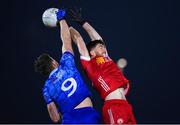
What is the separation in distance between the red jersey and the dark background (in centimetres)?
129

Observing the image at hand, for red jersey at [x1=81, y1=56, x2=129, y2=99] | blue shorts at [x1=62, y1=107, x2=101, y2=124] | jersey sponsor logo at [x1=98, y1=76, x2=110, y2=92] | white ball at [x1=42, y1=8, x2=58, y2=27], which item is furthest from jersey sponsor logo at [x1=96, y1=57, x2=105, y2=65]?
blue shorts at [x1=62, y1=107, x2=101, y2=124]

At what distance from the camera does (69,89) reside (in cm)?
340

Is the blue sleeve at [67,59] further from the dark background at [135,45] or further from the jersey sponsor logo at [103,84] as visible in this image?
the dark background at [135,45]

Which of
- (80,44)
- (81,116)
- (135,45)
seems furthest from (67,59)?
(135,45)

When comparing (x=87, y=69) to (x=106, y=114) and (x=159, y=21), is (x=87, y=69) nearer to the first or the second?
(x=106, y=114)

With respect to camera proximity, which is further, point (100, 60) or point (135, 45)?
point (135, 45)

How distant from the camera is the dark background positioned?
16.9ft

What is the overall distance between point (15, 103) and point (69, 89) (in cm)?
209

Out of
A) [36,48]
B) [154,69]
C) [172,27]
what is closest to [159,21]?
[172,27]

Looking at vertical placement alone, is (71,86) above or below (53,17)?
below

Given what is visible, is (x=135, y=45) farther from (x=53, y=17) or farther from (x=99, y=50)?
(x=53, y=17)

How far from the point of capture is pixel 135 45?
203 inches

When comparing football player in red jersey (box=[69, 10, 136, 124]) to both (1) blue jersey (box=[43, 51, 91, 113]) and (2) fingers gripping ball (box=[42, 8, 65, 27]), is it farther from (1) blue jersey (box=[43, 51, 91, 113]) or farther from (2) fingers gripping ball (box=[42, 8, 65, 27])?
(1) blue jersey (box=[43, 51, 91, 113])

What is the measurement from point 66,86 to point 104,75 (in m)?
0.51
